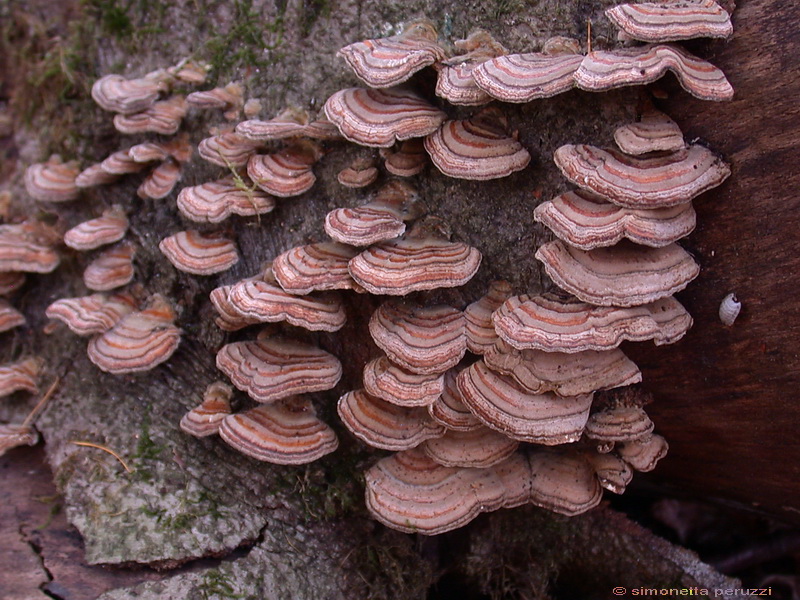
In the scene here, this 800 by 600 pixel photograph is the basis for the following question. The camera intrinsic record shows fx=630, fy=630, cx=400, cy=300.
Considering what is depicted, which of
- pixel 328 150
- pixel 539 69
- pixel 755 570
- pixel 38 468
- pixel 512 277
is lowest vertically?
pixel 755 570

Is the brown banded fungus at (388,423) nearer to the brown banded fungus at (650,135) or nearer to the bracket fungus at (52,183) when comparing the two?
the brown banded fungus at (650,135)

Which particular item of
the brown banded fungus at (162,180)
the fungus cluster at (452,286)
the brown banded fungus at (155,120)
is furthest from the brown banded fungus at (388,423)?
the brown banded fungus at (155,120)

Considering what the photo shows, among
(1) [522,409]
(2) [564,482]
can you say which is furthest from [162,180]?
(2) [564,482]

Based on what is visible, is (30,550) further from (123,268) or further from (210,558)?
(123,268)

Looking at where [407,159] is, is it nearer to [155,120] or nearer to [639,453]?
[155,120]

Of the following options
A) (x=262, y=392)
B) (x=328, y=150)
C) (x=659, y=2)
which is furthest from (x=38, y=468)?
(x=659, y=2)

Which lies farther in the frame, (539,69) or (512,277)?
(512,277)

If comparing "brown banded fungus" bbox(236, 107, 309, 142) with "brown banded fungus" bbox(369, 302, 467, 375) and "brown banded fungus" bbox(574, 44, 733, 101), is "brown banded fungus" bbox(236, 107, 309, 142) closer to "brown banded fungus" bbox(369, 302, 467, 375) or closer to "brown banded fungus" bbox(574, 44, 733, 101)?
"brown banded fungus" bbox(369, 302, 467, 375)
